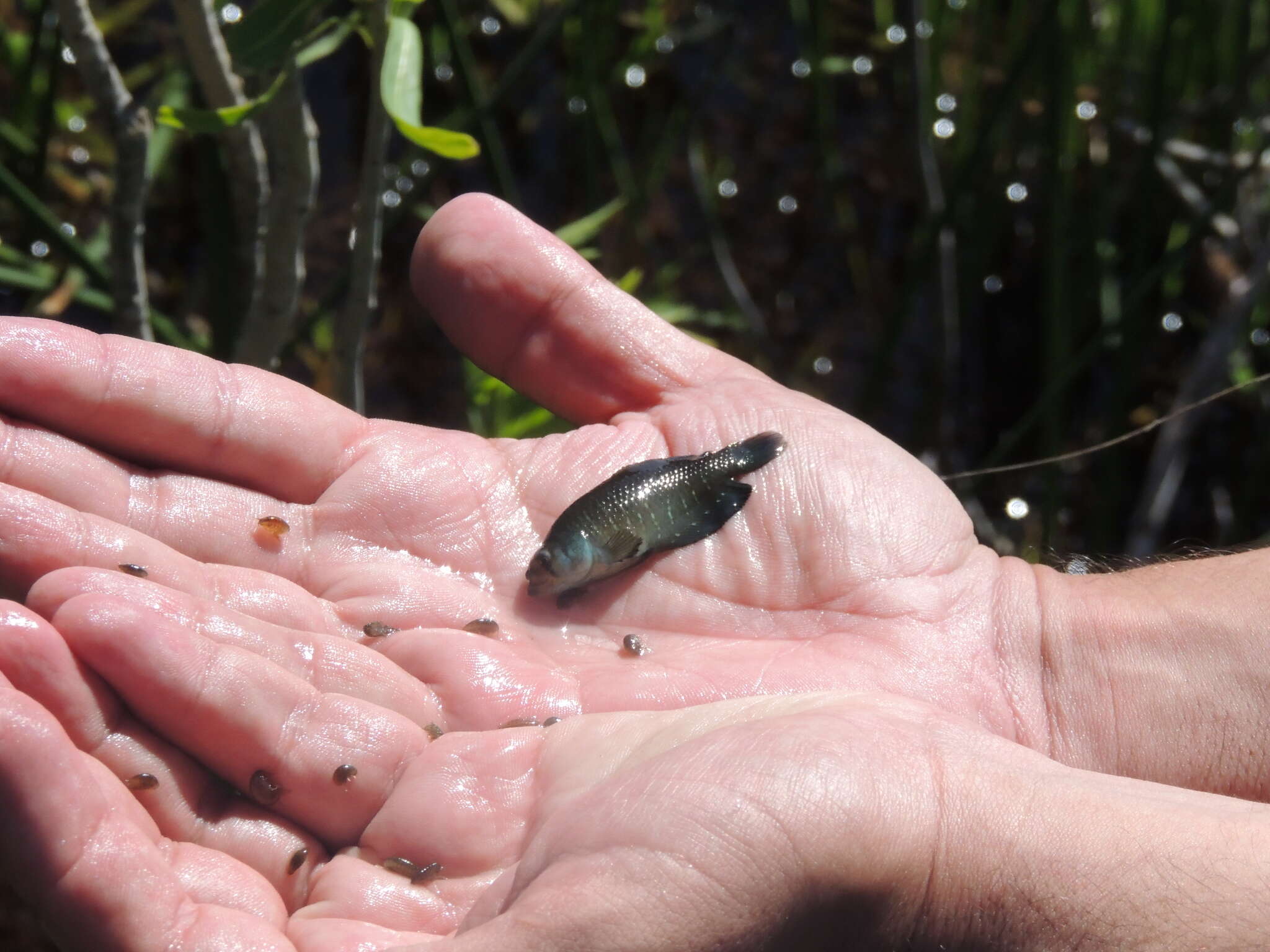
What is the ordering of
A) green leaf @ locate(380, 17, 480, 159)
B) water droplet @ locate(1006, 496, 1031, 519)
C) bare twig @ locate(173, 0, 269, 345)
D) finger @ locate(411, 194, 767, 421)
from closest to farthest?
green leaf @ locate(380, 17, 480, 159), bare twig @ locate(173, 0, 269, 345), finger @ locate(411, 194, 767, 421), water droplet @ locate(1006, 496, 1031, 519)

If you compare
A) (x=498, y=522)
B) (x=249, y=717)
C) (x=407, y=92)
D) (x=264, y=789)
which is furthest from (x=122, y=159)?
(x=264, y=789)

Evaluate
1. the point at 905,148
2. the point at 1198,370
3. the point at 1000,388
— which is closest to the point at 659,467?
the point at 1198,370

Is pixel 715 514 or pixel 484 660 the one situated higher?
pixel 715 514

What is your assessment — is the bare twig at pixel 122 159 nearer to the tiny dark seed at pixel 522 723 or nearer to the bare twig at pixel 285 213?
the bare twig at pixel 285 213

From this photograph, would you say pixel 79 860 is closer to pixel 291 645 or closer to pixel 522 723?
pixel 291 645

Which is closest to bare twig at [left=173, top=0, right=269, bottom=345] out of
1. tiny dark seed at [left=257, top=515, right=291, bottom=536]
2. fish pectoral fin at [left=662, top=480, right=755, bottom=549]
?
tiny dark seed at [left=257, top=515, right=291, bottom=536]

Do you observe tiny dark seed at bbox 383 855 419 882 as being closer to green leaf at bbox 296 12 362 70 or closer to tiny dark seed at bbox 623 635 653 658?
tiny dark seed at bbox 623 635 653 658
